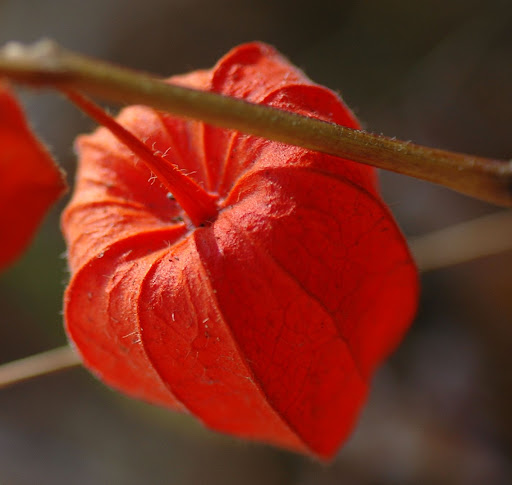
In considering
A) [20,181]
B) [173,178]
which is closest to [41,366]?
[20,181]

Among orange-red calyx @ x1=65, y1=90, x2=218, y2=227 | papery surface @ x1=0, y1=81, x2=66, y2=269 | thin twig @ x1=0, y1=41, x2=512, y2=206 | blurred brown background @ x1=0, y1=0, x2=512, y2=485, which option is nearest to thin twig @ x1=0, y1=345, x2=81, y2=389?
papery surface @ x1=0, y1=81, x2=66, y2=269

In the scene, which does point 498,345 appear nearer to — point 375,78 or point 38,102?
point 375,78

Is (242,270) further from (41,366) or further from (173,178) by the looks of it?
(41,366)

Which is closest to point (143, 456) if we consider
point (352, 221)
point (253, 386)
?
point (253, 386)

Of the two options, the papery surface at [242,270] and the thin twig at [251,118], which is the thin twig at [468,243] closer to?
the papery surface at [242,270]

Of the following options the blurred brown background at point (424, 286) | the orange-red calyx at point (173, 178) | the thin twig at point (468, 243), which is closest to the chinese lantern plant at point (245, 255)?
the orange-red calyx at point (173, 178)

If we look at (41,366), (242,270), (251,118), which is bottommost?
(41,366)
